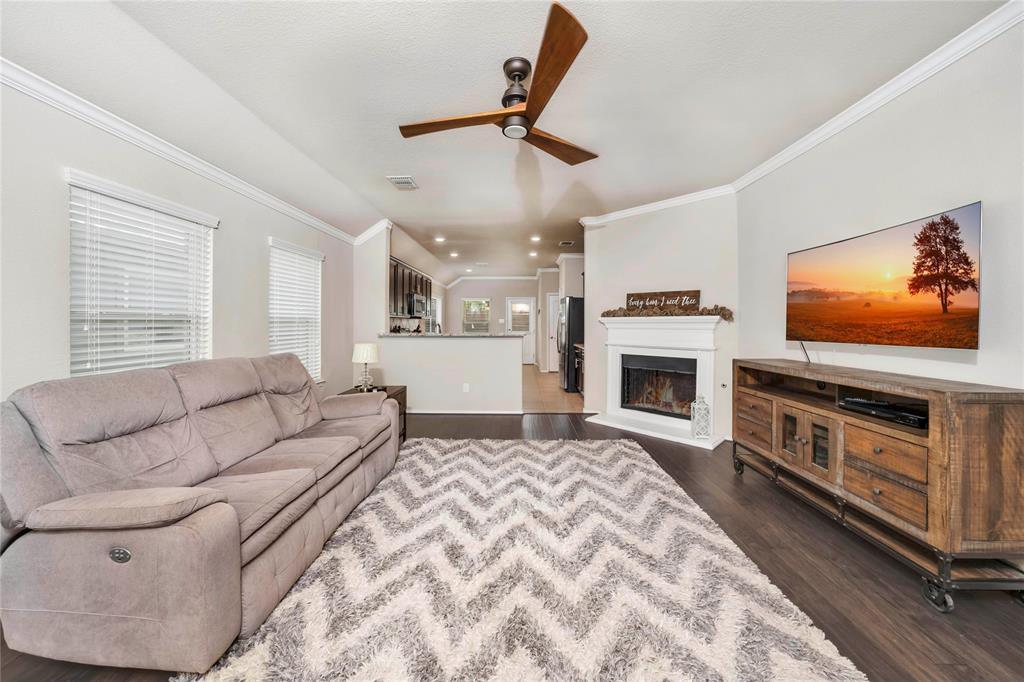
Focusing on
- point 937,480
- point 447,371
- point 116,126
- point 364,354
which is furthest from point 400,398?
point 937,480

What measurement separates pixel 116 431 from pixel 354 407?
1.42 metres

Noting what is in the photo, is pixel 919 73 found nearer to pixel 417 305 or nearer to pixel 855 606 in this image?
pixel 855 606

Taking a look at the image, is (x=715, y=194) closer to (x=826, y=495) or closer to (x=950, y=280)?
(x=950, y=280)

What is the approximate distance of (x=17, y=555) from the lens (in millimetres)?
1255

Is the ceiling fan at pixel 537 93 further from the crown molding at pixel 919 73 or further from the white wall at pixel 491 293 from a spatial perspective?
the white wall at pixel 491 293

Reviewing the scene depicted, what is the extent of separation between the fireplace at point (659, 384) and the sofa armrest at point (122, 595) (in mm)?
3983

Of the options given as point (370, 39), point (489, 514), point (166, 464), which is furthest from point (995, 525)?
point (166, 464)

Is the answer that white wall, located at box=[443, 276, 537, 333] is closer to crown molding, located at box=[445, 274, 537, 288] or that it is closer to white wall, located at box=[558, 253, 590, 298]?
crown molding, located at box=[445, 274, 537, 288]

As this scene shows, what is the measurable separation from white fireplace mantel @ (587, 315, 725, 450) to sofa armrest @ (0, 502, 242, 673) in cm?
372

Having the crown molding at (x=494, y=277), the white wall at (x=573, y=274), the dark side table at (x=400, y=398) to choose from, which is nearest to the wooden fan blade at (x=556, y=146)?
the dark side table at (x=400, y=398)

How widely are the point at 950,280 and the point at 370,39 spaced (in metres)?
3.11

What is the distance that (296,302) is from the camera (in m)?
3.91

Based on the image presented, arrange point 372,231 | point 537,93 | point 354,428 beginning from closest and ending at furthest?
point 537,93, point 354,428, point 372,231

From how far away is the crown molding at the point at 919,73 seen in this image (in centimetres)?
166
